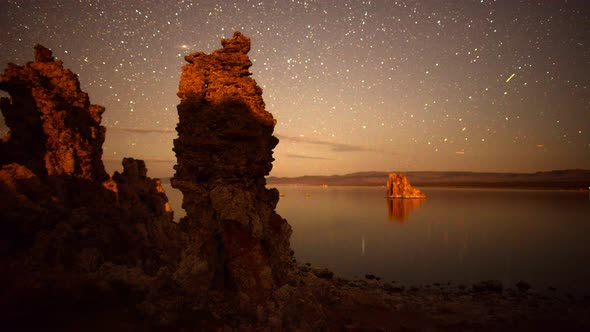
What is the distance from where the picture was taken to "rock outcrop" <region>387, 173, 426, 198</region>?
16088 centimetres

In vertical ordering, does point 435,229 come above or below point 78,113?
below

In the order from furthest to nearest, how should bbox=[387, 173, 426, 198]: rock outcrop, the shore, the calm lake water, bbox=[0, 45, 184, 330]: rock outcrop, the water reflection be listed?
bbox=[387, 173, 426, 198]: rock outcrop, the water reflection, the calm lake water, the shore, bbox=[0, 45, 184, 330]: rock outcrop

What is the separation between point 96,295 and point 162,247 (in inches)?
551

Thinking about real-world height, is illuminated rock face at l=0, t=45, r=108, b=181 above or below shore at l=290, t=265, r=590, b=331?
above

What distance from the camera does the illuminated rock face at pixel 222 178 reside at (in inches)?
553

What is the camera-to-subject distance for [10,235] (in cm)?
1463

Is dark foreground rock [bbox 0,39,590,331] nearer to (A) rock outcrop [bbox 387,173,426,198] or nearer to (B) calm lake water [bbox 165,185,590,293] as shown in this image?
(B) calm lake water [bbox 165,185,590,293]

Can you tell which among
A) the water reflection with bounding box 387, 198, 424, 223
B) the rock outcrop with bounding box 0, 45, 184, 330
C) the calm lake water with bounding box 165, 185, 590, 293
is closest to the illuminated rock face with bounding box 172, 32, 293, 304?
the rock outcrop with bounding box 0, 45, 184, 330

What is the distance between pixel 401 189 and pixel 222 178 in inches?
6391

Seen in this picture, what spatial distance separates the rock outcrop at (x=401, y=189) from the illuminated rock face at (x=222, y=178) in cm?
15863

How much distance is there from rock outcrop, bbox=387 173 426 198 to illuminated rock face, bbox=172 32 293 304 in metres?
159

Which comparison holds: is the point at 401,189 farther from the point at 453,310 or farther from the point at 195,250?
the point at 195,250

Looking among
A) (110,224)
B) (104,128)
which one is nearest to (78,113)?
(104,128)

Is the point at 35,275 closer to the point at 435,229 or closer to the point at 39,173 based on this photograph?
the point at 39,173
